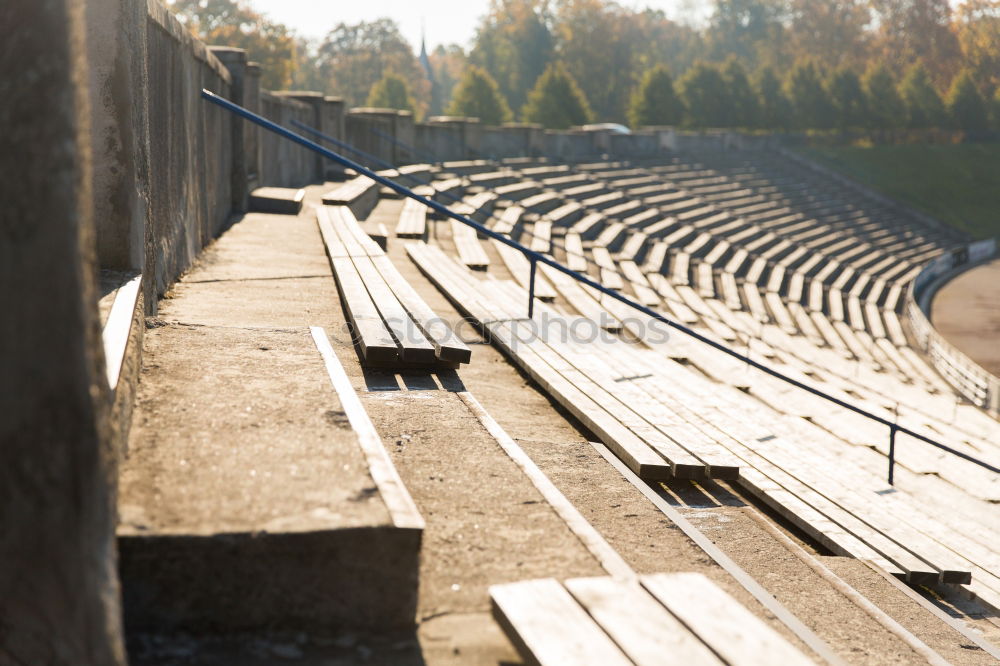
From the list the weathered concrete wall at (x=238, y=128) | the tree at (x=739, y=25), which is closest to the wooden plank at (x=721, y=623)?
the weathered concrete wall at (x=238, y=128)

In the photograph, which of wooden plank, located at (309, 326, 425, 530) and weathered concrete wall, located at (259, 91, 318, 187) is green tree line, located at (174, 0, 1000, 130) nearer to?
weathered concrete wall, located at (259, 91, 318, 187)

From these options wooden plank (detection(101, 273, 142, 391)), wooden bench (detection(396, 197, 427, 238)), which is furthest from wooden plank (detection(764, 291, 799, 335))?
wooden plank (detection(101, 273, 142, 391))

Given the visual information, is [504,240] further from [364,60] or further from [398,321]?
[364,60]

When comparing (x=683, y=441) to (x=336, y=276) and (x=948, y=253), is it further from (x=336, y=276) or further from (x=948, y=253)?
(x=948, y=253)

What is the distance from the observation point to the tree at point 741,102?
56.1 metres

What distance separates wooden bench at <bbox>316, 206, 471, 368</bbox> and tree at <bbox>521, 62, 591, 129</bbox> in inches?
1524

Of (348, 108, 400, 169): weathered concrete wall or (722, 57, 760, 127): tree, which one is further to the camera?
(722, 57, 760, 127): tree

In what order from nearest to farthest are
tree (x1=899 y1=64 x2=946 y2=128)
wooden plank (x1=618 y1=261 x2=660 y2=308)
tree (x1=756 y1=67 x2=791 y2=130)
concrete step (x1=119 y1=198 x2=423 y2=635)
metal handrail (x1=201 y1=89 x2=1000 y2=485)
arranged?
concrete step (x1=119 y1=198 x2=423 y2=635) < metal handrail (x1=201 y1=89 x2=1000 y2=485) < wooden plank (x1=618 y1=261 x2=660 y2=308) < tree (x1=756 y1=67 x2=791 y2=130) < tree (x1=899 y1=64 x2=946 y2=128)

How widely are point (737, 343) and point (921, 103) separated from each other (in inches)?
2066

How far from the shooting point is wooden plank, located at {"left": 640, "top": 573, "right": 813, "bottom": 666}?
8.48ft

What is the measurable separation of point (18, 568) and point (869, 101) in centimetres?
6303

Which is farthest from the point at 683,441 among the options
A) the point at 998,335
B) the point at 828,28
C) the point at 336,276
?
the point at 828,28

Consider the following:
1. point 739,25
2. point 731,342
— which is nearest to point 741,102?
point 731,342

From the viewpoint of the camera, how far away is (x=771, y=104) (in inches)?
2277
